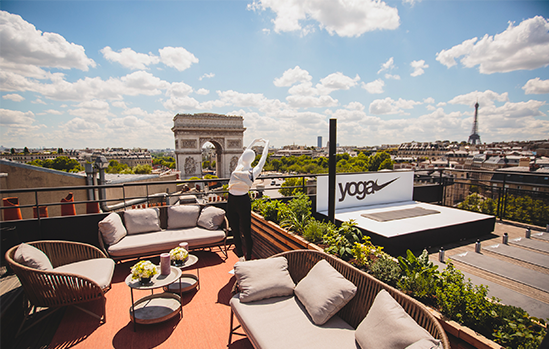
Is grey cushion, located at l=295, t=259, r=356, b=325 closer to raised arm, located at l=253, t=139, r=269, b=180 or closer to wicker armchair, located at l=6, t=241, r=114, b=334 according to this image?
raised arm, located at l=253, t=139, r=269, b=180

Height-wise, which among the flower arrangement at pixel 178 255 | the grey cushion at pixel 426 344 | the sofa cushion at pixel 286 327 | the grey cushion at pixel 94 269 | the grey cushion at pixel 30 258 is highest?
the grey cushion at pixel 426 344

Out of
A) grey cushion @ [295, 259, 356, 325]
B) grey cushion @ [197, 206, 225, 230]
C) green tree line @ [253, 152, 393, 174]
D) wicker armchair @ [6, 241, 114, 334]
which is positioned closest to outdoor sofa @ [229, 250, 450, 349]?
grey cushion @ [295, 259, 356, 325]

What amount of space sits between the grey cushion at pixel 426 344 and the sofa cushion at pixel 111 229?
3562 mm

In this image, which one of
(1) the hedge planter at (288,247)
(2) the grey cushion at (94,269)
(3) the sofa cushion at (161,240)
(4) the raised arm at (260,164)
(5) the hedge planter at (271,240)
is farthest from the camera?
(3) the sofa cushion at (161,240)

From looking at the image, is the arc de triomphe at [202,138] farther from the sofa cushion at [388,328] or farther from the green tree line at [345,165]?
the sofa cushion at [388,328]

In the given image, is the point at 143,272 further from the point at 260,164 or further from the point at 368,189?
the point at 368,189

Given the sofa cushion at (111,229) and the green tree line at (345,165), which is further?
the green tree line at (345,165)

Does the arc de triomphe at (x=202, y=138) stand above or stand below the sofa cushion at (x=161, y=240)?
above

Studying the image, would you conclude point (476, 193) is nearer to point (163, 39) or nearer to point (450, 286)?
point (450, 286)

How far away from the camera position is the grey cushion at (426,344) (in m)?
1.07

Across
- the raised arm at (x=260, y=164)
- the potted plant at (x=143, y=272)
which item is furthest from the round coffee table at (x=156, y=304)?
the raised arm at (x=260, y=164)

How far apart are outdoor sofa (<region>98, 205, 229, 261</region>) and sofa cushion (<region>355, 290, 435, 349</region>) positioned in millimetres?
2673

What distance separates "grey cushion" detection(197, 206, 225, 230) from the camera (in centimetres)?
390

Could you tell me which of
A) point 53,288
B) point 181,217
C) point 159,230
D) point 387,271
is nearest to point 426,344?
point 387,271
